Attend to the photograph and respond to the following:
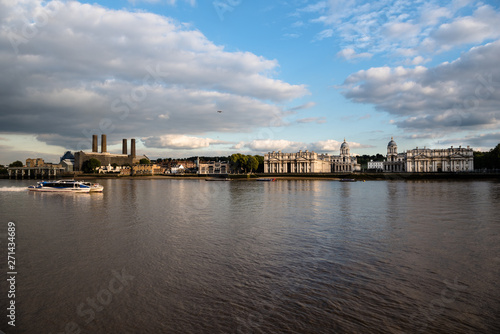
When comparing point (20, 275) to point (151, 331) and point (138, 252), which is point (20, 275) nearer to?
point (138, 252)

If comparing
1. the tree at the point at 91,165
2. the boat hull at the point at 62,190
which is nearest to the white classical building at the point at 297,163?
the tree at the point at 91,165

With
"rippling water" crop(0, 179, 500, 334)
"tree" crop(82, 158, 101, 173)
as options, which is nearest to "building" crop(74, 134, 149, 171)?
"tree" crop(82, 158, 101, 173)

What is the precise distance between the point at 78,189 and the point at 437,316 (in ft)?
180

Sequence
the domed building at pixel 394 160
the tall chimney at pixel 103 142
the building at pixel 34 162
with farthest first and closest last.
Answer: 1. the building at pixel 34 162
2. the tall chimney at pixel 103 142
3. the domed building at pixel 394 160

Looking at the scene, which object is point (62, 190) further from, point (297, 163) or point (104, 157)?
point (297, 163)

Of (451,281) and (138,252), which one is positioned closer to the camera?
(451,281)

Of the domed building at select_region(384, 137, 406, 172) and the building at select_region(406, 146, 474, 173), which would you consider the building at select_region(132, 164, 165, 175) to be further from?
the building at select_region(406, 146, 474, 173)

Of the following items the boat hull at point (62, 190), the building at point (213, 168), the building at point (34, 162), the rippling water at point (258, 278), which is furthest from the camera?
the building at point (34, 162)

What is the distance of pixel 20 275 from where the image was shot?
1121cm

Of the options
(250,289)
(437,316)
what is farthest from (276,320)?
(437,316)

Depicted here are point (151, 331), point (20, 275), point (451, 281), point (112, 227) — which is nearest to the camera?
point (151, 331)

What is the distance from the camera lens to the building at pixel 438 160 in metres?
133

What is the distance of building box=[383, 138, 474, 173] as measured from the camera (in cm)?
13311

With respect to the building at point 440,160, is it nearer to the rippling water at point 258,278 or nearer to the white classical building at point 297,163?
the white classical building at point 297,163
